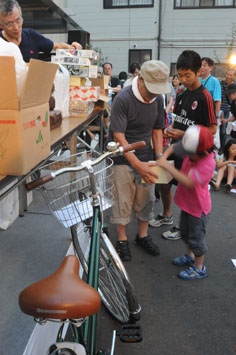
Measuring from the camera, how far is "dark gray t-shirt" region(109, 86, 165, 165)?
2609 millimetres

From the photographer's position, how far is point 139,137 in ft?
9.16

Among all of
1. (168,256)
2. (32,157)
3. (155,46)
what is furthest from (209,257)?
(155,46)

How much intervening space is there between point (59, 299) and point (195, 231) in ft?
5.37

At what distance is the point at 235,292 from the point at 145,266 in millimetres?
792

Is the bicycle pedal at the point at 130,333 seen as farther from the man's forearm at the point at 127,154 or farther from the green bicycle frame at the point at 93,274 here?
the man's forearm at the point at 127,154

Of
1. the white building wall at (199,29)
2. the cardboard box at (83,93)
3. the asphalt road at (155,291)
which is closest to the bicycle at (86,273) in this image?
the asphalt road at (155,291)

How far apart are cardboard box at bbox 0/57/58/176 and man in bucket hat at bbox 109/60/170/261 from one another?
1147mm

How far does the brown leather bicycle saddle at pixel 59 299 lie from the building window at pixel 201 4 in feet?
47.4

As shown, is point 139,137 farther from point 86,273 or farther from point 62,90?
point 86,273

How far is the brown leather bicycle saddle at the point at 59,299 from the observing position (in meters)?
1.10

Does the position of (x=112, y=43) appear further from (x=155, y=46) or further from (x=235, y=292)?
(x=235, y=292)

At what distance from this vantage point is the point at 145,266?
9.68 feet

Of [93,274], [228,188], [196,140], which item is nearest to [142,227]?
[196,140]

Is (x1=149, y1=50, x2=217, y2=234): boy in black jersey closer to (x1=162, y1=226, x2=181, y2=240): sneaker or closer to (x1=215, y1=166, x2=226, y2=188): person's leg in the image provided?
(x1=162, y1=226, x2=181, y2=240): sneaker
